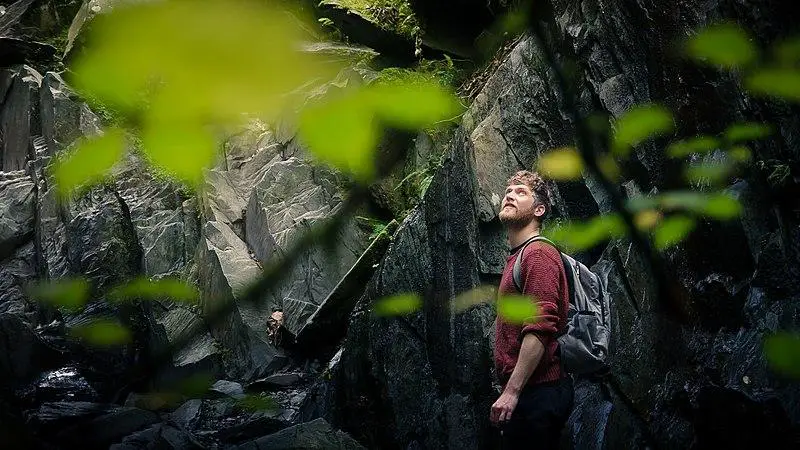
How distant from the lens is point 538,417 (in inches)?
126

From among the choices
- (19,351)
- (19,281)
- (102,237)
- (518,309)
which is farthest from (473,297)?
(19,281)

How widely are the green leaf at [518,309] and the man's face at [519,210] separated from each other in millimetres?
531

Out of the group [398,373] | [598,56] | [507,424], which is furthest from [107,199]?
[507,424]

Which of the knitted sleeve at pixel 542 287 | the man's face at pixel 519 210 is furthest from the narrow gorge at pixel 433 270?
the knitted sleeve at pixel 542 287

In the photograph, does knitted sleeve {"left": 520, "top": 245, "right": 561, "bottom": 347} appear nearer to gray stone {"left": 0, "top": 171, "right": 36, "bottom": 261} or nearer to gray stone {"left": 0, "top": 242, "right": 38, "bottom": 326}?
gray stone {"left": 0, "top": 242, "right": 38, "bottom": 326}

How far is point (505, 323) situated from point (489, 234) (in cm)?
327

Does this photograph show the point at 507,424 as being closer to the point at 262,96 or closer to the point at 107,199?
the point at 262,96

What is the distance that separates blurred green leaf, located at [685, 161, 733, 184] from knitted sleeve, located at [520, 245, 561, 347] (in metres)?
1.83

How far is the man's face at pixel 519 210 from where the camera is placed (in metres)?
3.70

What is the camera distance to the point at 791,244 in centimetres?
417

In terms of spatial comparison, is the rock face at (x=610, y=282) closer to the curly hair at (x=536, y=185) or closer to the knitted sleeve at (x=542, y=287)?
the knitted sleeve at (x=542, y=287)

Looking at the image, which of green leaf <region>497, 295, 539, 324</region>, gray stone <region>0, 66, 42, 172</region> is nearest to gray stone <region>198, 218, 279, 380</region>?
gray stone <region>0, 66, 42, 172</region>

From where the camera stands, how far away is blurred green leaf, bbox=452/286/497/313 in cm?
643

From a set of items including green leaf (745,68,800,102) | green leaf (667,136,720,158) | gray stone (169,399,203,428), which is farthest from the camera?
gray stone (169,399,203,428)
